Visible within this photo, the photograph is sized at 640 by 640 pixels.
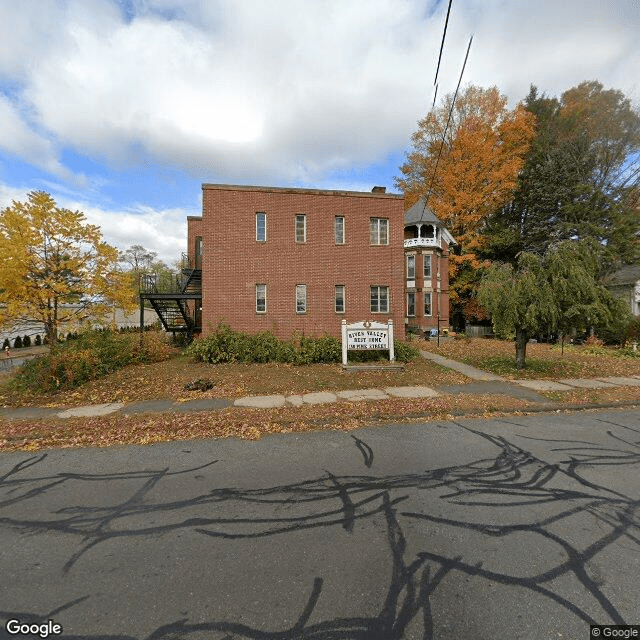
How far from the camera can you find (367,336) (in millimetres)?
11984

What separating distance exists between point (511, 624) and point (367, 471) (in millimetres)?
2298

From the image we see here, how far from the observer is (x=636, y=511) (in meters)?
3.36

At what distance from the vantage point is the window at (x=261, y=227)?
49.6 feet

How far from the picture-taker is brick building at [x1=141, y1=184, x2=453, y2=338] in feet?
48.5

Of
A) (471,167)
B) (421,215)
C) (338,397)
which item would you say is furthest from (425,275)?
(338,397)

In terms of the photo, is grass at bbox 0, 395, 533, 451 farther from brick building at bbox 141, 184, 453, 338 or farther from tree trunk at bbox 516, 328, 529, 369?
brick building at bbox 141, 184, 453, 338

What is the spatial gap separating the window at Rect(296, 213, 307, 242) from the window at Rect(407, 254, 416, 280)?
504 inches

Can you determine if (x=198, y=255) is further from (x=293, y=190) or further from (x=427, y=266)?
(x=427, y=266)

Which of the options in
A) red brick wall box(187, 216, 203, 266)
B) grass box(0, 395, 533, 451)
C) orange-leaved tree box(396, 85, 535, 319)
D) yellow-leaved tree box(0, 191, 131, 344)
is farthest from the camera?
orange-leaved tree box(396, 85, 535, 319)

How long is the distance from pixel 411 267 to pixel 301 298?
13.6 m

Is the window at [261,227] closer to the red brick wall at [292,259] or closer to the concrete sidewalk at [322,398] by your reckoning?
the red brick wall at [292,259]

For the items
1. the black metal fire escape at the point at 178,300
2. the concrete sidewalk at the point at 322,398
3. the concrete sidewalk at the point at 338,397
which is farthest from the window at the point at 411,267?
the concrete sidewalk at the point at 322,398

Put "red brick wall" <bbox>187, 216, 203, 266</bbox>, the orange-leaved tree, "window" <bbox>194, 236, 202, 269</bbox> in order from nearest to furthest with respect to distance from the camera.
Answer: "window" <bbox>194, 236, 202, 269</bbox>, "red brick wall" <bbox>187, 216, 203, 266</bbox>, the orange-leaved tree

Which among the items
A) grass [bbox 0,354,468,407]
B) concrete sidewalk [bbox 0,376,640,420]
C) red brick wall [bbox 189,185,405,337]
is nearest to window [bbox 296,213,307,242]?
red brick wall [bbox 189,185,405,337]
